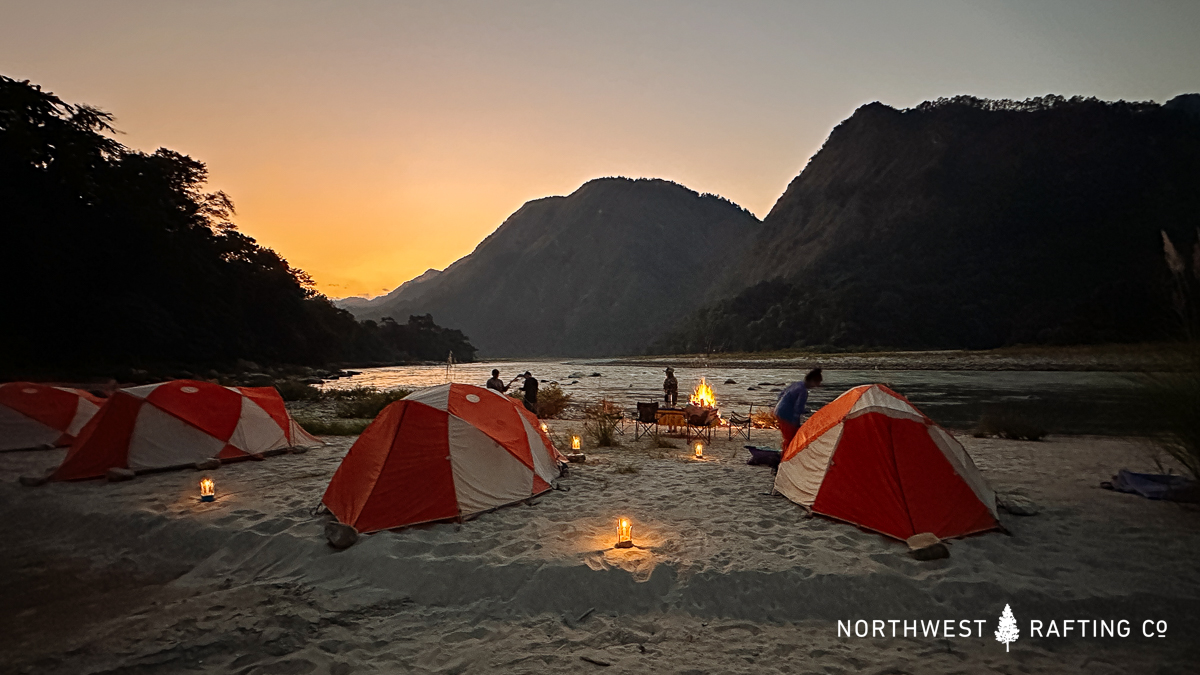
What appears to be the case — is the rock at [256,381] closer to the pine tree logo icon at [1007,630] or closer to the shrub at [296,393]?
the shrub at [296,393]

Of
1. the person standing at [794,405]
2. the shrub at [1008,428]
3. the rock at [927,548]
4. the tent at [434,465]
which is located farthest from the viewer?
the shrub at [1008,428]

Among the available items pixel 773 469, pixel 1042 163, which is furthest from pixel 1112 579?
pixel 1042 163

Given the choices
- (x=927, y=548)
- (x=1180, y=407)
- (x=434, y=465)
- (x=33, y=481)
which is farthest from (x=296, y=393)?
(x=1180, y=407)

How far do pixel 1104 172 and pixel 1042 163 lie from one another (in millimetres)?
10932

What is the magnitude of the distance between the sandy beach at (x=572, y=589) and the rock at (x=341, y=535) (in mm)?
145

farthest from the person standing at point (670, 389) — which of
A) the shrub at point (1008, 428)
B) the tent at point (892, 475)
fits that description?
the tent at point (892, 475)

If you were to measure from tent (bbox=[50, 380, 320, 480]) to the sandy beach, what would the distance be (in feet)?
5.19

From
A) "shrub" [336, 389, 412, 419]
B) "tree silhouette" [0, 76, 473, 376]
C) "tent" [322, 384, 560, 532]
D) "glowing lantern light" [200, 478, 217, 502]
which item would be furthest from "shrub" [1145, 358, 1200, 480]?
"tree silhouette" [0, 76, 473, 376]

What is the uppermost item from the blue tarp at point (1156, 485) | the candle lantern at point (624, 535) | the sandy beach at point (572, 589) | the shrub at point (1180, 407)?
the shrub at point (1180, 407)

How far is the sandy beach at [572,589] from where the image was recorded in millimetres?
4461

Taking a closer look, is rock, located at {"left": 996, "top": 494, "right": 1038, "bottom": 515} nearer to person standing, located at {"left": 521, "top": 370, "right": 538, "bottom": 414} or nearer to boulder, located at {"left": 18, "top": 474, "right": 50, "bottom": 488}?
person standing, located at {"left": 521, "top": 370, "right": 538, "bottom": 414}

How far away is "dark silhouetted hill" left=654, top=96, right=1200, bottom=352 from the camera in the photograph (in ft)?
259

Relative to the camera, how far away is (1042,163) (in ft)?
335

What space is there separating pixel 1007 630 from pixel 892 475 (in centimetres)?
222
